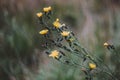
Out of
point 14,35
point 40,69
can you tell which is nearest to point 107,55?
point 40,69

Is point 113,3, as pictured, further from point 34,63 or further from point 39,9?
point 34,63

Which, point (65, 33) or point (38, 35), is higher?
point (38, 35)

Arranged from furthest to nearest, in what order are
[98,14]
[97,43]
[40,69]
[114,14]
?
[98,14], [114,14], [97,43], [40,69]

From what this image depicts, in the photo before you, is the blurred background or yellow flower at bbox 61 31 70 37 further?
the blurred background

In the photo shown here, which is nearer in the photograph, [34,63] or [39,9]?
[34,63]

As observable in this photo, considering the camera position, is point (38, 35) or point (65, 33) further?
point (38, 35)

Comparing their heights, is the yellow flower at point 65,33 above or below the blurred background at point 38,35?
below

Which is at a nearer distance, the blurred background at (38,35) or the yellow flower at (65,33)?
the yellow flower at (65,33)

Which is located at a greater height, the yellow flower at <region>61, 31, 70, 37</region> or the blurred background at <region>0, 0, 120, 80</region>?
the blurred background at <region>0, 0, 120, 80</region>
